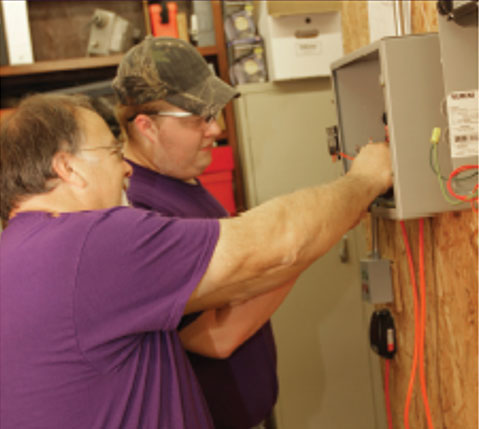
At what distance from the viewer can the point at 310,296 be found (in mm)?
2441

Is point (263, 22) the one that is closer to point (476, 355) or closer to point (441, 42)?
point (441, 42)

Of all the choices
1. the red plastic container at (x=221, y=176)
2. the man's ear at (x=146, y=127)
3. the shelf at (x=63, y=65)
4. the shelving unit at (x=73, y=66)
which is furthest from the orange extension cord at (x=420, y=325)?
the shelf at (x=63, y=65)

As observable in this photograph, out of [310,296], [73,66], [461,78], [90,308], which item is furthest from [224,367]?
[73,66]

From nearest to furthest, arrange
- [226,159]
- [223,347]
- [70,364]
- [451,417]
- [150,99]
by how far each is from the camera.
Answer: [70,364]
[451,417]
[223,347]
[150,99]
[226,159]

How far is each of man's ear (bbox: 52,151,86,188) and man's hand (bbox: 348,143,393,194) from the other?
54 centimetres

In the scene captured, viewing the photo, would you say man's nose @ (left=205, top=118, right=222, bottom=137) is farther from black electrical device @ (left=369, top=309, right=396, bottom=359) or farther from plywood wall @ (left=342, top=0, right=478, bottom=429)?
black electrical device @ (left=369, top=309, right=396, bottom=359)

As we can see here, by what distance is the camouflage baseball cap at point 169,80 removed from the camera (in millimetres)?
1436

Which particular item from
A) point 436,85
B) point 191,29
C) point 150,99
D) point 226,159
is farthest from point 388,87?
point 191,29

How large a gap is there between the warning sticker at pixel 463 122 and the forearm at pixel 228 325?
19.3 inches

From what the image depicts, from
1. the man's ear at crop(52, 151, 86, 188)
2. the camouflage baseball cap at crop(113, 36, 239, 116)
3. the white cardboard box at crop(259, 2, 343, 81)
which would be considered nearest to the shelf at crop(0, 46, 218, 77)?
the white cardboard box at crop(259, 2, 343, 81)

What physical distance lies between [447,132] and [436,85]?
0.09 m

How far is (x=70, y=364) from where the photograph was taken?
2.98 feet

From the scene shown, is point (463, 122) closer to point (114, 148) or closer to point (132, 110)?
point (114, 148)

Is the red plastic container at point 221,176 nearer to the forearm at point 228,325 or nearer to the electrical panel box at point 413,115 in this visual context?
the forearm at point 228,325
